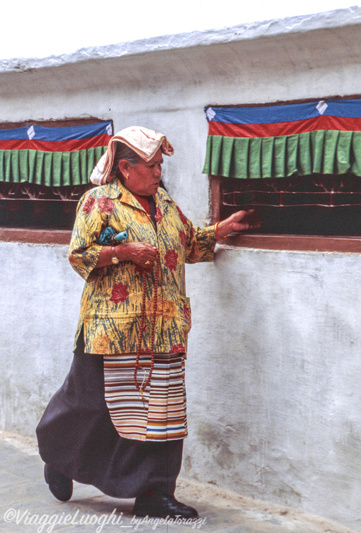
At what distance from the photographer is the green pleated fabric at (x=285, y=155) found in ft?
13.4

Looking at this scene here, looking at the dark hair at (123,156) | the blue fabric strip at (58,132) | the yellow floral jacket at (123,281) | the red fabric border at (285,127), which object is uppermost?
the blue fabric strip at (58,132)

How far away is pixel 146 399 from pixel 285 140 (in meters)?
1.58

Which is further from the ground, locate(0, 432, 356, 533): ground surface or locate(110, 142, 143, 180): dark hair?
locate(110, 142, 143, 180): dark hair

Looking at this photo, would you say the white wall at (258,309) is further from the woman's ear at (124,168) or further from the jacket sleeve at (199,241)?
the woman's ear at (124,168)

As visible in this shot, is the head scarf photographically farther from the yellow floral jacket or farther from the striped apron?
the striped apron

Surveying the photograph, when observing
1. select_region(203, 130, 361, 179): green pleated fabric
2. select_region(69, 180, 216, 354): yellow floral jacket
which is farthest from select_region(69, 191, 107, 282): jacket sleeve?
select_region(203, 130, 361, 179): green pleated fabric

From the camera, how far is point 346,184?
4195 mm

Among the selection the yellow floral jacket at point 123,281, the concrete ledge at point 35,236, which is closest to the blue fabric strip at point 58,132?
the concrete ledge at point 35,236

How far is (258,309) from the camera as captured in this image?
450 cm

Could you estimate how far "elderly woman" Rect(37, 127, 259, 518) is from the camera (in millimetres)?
4117

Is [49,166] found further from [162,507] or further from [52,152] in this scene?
[162,507]

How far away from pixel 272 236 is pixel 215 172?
1.71ft

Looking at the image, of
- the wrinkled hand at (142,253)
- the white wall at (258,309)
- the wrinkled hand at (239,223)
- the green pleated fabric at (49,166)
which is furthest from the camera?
the green pleated fabric at (49,166)

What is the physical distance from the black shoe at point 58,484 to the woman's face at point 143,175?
5.50 feet
